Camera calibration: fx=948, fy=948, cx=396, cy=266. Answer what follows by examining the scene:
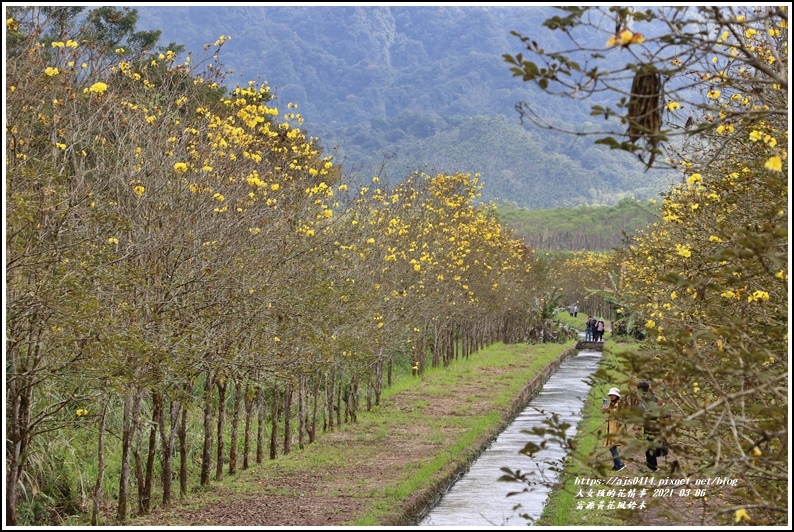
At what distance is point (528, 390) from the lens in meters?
31.8

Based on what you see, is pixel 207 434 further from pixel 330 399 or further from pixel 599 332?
pixel 599 332

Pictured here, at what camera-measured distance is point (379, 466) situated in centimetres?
1758

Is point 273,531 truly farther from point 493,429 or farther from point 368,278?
point 493,429

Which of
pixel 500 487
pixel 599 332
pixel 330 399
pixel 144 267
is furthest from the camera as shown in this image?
pixel 599 332

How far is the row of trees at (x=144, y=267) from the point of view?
9.09 metres

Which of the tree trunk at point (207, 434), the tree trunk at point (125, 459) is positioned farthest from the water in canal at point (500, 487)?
the tree trunk at point (125, 459)

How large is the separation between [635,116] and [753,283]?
3.24 m

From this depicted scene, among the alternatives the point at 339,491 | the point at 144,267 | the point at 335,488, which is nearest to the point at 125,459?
the point at 144,267

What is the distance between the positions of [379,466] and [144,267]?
753 cm

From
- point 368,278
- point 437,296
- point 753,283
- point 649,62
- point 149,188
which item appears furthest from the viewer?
point 437,296

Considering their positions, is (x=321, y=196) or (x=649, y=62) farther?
(x=321, y=196)

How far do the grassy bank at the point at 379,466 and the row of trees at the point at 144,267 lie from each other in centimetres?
82

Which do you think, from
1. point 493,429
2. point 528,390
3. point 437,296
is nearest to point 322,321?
point 493,429

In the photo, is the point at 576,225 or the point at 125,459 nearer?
the point at 125,459
